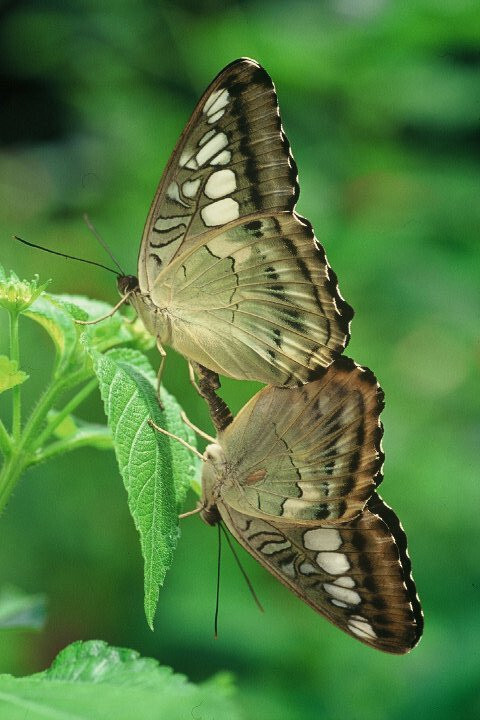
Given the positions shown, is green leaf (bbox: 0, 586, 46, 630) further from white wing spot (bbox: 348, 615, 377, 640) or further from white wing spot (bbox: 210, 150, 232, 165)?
white wing spot (bbox: 210, 150, 232, 165)

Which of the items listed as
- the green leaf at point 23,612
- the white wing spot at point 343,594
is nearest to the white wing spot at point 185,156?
the white wing spot at point 343,594

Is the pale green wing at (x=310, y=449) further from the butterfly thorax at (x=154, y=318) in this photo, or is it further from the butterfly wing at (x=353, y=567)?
the butterfly thorax at (x=154, y=318)

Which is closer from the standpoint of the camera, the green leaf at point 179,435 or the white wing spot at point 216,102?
the green leaf at point 179,435

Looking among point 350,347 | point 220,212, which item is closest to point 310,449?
point 220,212

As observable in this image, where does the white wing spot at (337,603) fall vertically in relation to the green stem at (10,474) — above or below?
below

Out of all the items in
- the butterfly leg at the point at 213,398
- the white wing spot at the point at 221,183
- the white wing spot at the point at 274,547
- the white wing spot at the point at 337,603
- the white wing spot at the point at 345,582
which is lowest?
the white wing spot at the point at 337,603

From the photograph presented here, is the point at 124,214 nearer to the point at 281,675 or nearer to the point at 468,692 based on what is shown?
the point at 281,675

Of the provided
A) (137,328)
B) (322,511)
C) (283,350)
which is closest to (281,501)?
Answer: (322,511)
